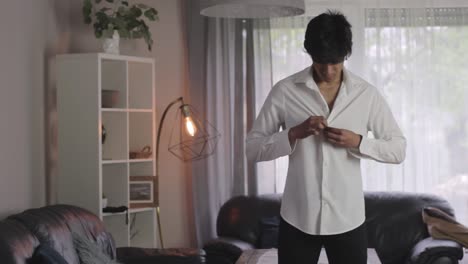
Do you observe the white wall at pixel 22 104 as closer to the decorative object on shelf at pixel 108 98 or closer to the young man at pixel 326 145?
the decorative object on shelf at pixel 108 98

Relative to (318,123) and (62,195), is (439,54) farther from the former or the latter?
(318,123)

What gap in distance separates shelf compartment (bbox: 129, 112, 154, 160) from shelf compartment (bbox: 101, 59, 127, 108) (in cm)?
32

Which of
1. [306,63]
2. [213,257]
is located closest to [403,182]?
[306,63]

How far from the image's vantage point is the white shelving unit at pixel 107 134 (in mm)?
4602

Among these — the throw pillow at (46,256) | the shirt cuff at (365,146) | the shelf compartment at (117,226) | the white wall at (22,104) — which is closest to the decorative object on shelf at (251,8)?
the shirt cuff at (365,146)

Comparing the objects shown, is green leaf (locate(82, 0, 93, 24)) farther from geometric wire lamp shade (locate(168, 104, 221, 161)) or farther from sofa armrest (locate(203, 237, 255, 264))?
sofa armrest (locate(203, 237, 255, 264))

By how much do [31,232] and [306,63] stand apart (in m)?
2.78

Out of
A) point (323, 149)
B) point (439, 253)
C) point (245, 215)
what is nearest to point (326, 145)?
point (323, 149)

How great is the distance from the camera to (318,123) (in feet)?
6.90

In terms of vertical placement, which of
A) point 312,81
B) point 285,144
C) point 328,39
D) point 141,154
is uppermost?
point 328,39

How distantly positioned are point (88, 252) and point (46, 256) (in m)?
0.50

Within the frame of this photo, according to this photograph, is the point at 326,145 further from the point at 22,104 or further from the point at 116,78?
the point at 116,78

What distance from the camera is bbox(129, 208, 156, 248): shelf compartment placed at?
16.8 feet

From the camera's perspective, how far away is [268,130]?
2334 millimetres
